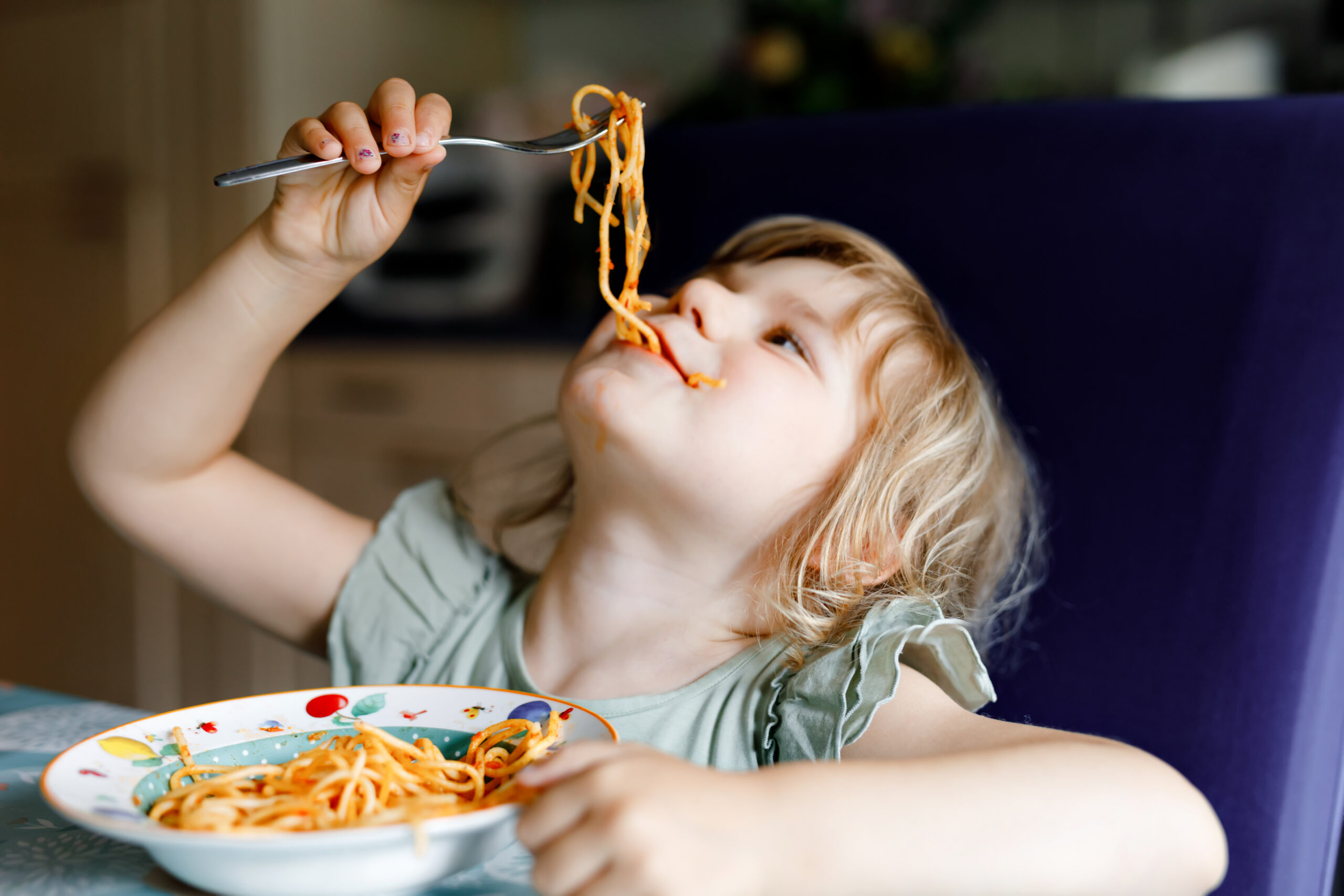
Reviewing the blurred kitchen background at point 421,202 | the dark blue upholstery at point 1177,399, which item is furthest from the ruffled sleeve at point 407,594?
the blurred kitchen background at point 421,202

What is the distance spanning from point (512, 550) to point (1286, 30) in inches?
69.5

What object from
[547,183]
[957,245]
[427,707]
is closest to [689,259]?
[957,245]

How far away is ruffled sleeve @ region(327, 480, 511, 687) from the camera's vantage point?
2.97 feet

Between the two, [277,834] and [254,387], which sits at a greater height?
[254,387]

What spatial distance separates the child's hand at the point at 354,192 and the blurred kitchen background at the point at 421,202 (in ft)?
3.16

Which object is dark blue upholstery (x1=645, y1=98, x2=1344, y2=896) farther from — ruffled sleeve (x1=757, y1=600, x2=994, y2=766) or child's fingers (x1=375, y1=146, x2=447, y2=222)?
child's fingers (x1=375, y1=146, x2=447, y2=222)

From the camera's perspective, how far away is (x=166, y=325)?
0.86m

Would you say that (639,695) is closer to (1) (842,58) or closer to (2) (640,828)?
(2) (640,828)

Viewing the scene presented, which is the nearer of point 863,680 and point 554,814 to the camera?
point 554,814

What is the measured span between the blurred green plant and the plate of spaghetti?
5.62ft

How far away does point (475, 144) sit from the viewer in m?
0.79

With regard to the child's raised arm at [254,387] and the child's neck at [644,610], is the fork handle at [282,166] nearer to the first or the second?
the child's raised arm at [254,387]

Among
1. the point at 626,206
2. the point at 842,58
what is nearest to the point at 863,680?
the point at 626,206

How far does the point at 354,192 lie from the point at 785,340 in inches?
13.4
